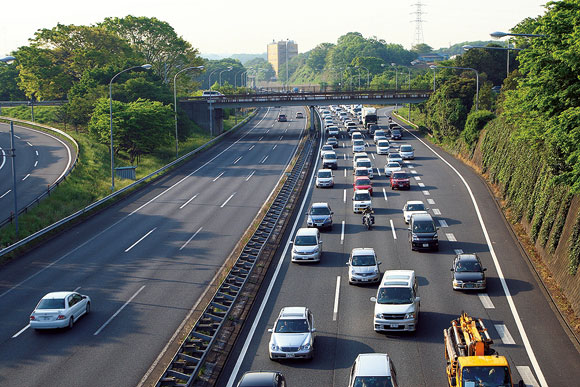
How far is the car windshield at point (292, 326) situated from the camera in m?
25.4

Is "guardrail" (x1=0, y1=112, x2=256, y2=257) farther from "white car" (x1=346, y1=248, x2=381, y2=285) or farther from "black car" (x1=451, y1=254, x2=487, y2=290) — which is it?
"black car" (x1=451, y1=254, x2=487, y2=290)

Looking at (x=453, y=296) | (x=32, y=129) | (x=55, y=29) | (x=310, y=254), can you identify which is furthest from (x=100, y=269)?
(x=55, y=29)

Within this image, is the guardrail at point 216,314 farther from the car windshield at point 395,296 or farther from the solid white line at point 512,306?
the solid white line at point 512,306

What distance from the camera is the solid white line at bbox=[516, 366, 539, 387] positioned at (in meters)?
22.3

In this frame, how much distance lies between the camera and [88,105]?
92750 millimetres

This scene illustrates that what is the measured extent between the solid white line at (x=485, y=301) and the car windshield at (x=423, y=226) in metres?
8.19

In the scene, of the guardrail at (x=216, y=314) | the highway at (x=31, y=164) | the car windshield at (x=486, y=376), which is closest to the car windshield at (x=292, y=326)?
the guardrail at (x=216, y=314)

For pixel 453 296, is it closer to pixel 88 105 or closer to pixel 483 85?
pixel 483 85

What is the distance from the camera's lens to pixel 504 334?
88.5 feet

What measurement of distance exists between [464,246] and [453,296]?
945 centimetres

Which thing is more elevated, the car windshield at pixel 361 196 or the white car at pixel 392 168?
the white car at pixel 392 168

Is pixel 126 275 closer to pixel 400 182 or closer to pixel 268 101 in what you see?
pixel 400 182

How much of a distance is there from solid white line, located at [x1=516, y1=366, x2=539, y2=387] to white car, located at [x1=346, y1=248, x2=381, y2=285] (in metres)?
10.9

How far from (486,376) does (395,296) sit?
8599 millimetres
